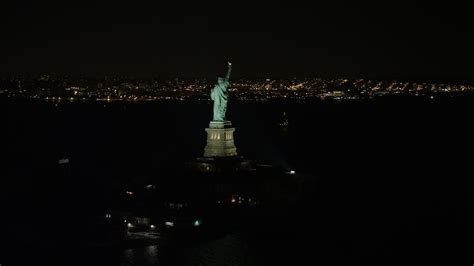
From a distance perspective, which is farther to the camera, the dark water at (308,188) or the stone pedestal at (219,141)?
the stone pedestal at (219,141)

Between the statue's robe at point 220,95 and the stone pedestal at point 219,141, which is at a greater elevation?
the statue's robe at point 220,95

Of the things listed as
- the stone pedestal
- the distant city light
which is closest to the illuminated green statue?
the stone pedestal

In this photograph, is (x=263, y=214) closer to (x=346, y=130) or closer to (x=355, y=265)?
(x=355, y=265)

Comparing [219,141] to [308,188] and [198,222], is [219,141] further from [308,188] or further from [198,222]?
[198,222]

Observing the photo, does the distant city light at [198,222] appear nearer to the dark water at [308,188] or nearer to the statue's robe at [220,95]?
the dark water at [308,188]

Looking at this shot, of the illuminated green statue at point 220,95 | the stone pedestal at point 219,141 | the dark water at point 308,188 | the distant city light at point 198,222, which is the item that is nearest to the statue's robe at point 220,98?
the illuminated green statue at point 220,95

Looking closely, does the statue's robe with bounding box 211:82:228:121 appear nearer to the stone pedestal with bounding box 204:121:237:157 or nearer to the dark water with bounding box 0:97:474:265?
the stone pedestal with bounding box 204:121:237:157

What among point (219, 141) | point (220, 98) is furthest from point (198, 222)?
point (220, 98)
